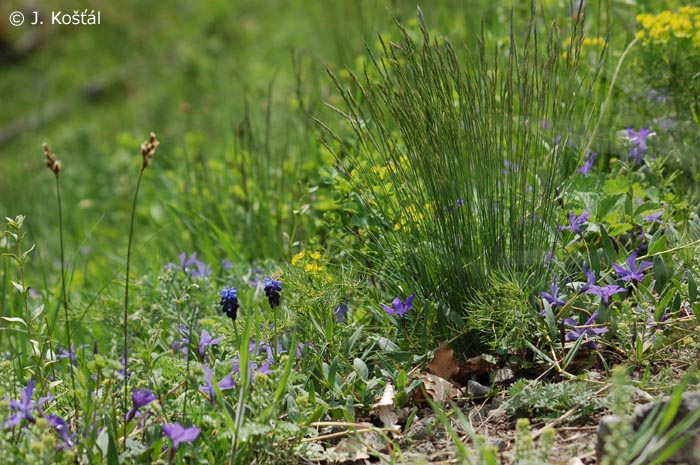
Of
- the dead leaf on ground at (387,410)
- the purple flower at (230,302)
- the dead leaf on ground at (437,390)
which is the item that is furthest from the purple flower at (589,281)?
the purple flower at (230,302)

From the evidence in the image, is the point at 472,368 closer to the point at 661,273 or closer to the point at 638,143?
the point at 661,273

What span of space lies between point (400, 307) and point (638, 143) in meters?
1.12

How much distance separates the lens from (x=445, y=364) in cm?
206

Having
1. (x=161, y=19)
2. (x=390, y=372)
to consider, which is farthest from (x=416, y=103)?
(x=161, y=19)

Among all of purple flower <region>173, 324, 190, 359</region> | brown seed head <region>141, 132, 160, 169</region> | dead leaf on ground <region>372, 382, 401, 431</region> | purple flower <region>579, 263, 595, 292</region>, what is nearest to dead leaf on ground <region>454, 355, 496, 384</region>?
dead leaf on ground <region>372, 382, 401, 431</region>

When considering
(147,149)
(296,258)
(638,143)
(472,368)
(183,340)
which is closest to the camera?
(147,149)

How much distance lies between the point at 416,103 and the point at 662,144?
1.14 m

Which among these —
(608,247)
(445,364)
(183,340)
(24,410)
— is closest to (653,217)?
(608,247)

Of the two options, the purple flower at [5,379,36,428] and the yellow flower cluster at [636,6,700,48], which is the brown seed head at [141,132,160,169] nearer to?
the purple flower at [5,379,36,428]

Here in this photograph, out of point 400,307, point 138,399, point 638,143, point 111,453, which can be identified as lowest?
point 111,453

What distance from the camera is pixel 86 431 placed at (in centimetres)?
174

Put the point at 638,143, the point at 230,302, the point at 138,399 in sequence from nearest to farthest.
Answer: the point at 138,399
the point at 230,302
the point at 638,143

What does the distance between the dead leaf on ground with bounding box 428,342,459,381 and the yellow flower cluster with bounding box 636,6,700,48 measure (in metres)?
1.43

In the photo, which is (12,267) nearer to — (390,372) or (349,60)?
Answer: (349,60)
